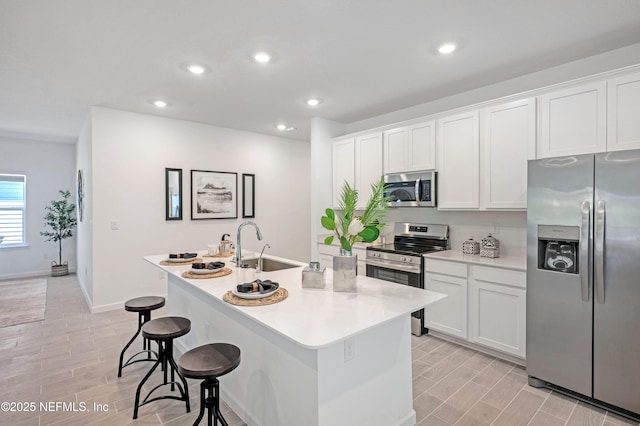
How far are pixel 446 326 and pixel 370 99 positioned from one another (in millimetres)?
2691

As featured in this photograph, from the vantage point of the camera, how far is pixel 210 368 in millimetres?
1665

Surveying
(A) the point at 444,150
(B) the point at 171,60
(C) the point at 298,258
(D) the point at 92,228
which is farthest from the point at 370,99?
(D) the point at 92,228

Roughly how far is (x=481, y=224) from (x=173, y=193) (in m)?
4.18

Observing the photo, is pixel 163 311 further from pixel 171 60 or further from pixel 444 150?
pixel 444 150

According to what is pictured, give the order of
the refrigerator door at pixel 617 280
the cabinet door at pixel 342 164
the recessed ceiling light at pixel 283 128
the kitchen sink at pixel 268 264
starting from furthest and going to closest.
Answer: the recessed ceiling light at pixel 283 128
the cabinet door at pixel 342 164
the kitchen sink at pixel 268 264
the refrigerator door at pixel 617 280

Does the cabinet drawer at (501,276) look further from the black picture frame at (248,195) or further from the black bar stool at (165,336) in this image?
the black picture frame at (248,195)

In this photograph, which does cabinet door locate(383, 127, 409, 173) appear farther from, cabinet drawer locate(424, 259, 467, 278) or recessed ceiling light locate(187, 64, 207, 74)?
recessed ceiling light locate(187, 64, 207, 74)

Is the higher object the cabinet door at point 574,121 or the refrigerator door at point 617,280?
the cabinet door at point 574,121

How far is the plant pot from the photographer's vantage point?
21.2ft

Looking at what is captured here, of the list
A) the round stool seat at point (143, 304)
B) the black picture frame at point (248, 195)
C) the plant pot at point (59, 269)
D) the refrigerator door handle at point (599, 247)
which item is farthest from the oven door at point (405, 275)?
the plant pot at point (59, 269)

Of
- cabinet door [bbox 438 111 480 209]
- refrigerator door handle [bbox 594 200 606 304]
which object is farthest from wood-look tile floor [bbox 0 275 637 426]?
cabinet door [bbox 438 111 480 209]

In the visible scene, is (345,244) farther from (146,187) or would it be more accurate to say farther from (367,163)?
(146,187)

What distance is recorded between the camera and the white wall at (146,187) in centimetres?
431

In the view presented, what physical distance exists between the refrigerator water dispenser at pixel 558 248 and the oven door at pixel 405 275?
3.87ft
